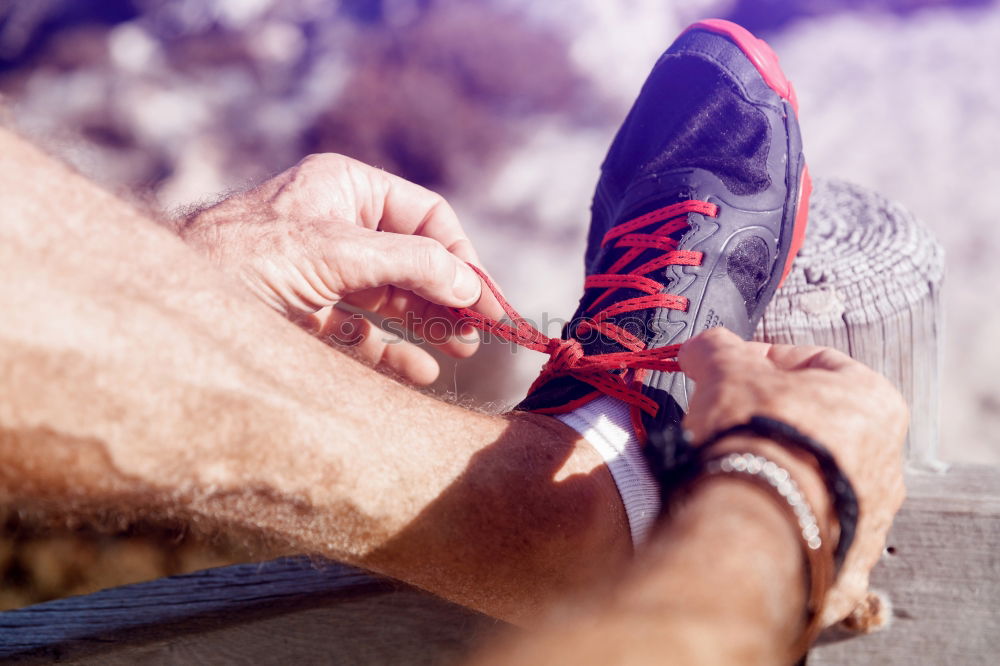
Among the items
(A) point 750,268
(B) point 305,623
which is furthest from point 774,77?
(B) point 305,623

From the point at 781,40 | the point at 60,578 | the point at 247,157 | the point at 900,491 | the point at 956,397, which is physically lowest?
the point at 60,578

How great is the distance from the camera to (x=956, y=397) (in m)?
2.27

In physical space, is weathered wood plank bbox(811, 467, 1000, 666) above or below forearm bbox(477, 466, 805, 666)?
above

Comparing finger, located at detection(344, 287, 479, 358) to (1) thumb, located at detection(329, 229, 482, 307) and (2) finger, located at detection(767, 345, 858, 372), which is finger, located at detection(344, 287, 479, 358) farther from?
(2) finger, located at detection(767, 345, 858, 372)

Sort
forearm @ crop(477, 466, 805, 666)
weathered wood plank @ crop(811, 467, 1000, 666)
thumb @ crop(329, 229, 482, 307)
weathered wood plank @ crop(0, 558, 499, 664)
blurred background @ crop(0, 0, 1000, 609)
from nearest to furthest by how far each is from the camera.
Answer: forearm @ crop(477, 466, 805, 666)
weathered wood plank @ crop(811, 467, 1000, 666)
weathered wood plank @ crop(0, 558, 499, 664)
thumb @ crop(329, 229, 482, 307)
blurred background @ crop(0, 0, 1000, 609)

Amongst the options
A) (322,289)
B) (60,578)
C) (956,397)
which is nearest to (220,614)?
(322,289)

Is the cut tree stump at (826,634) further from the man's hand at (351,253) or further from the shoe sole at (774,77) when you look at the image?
the man's hand at (351,253)

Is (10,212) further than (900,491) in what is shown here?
No

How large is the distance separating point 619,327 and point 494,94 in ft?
7.80

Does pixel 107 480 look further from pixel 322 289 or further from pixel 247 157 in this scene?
pixel 247 157

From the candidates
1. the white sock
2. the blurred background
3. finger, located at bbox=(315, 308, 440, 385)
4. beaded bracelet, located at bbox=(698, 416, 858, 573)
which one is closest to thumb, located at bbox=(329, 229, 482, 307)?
finger, located at bbox=(315, 308, 440, 385)

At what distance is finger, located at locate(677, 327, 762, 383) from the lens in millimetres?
848

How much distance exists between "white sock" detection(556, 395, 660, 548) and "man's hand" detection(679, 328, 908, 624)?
31 centimetres

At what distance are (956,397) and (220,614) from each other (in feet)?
7.35
